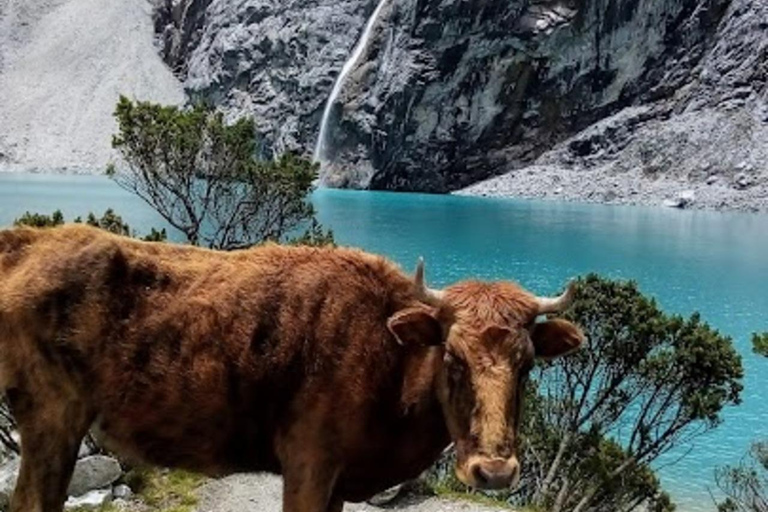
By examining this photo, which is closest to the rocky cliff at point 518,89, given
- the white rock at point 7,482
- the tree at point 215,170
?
the tree at point 215,170

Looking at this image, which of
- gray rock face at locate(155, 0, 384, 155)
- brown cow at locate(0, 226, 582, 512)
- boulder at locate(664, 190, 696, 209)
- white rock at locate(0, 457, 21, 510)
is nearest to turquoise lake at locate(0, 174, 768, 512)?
boulder at locate(664, 190, 696, 209)

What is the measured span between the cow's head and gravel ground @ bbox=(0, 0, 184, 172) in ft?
512

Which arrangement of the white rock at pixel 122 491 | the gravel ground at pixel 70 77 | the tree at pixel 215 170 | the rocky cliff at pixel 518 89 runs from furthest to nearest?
the gravel ground at pixel 70 77 < the rocky cliff at pixel 518 89 < the tree at pixel 215 170 < the white rock at pixel 122 491

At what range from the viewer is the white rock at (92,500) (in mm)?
11688

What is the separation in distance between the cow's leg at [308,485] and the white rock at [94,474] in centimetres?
640

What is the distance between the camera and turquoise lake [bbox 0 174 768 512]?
101 ft


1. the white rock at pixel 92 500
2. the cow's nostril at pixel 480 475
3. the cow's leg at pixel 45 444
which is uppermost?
the cow's nostril at pixel 480 475

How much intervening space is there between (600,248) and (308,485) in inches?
2668

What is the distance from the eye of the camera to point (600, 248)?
237 ft

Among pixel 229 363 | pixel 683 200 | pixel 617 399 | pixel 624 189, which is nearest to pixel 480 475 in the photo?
pixel 229 363

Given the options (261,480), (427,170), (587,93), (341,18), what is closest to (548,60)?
(587,93)

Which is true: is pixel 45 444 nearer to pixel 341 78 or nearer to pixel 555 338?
pixel 555 338

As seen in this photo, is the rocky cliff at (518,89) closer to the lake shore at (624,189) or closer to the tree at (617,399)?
the lake shore at (624,189)

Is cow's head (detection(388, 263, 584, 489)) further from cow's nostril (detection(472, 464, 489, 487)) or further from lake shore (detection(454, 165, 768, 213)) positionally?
lake shore (detection(454, 165, 768, 213))
